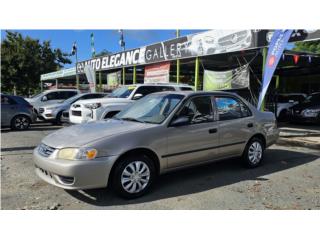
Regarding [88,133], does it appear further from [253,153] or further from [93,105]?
[93,105]

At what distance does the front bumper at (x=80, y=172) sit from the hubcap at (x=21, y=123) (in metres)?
8.84

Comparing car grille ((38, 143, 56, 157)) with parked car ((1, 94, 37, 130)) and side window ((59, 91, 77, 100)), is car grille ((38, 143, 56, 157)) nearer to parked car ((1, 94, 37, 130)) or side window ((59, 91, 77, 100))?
parked car ((1, 94, 37, 130))

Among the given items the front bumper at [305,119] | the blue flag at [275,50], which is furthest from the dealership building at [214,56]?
the front bumper at [305,119]

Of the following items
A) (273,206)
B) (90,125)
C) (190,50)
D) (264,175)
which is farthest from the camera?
(190,50)

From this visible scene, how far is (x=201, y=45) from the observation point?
41.0 feet

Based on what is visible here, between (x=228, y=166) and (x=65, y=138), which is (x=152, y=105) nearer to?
(x=65, y=138)

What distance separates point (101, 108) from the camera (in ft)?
31.0

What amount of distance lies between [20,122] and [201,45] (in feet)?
25.2

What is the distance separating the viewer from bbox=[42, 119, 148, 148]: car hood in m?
4.44

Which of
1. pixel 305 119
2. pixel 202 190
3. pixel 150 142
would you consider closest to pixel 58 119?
pixel 150 142

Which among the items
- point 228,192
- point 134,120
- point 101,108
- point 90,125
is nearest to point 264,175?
point 228,192

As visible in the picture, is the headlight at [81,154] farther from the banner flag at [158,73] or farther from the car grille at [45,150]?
the banner flag at [158,73]

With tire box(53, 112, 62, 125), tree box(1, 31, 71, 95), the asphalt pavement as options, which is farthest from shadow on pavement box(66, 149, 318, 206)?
tree box(1, 31, 71, 95)

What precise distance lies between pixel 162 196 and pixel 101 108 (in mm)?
5242
